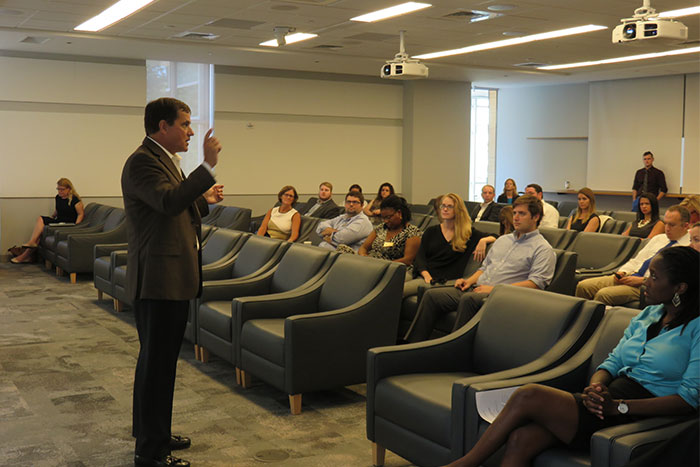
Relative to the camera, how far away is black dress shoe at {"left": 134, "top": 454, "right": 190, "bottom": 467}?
3.50m

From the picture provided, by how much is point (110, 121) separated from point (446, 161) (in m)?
6.65

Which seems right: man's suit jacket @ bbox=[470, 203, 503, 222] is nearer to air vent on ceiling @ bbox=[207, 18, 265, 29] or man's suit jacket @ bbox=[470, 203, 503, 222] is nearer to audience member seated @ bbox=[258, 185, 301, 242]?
audience member seated @ bbox=[258, 185, 301, 242]

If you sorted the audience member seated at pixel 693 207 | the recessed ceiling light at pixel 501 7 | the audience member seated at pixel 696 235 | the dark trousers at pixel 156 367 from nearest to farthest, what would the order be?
the dark trousers at pixel 156 367 < the audience member seated at pixel 696 235 < the audience member seated at pixel 693 207 < the recessed ceiling light at pixel 501 7

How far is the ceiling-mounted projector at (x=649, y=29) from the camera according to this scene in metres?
6.71

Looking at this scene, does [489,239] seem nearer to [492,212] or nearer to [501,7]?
[501,7]

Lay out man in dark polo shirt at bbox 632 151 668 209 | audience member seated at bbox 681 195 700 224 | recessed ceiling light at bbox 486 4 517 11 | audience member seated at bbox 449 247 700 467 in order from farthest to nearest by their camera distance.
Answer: man in dark polo shirt at bbox 632 151 668 209 < recessed ceiling light at bbox 486 4 517 11 < audience member seated at bbox 681 195 700 224 < audience member seated at bbox 449 247 700 467

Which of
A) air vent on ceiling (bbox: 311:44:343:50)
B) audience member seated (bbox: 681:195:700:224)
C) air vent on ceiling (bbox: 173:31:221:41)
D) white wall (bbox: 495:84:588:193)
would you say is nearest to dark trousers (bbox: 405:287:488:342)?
audience member seated (bbox: 681:195:700:224)

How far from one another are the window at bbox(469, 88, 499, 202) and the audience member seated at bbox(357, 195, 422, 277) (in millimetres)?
11538

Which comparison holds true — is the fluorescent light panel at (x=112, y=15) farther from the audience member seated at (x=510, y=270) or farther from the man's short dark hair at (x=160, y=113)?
the man's short dark hair at (x=160, y=113)

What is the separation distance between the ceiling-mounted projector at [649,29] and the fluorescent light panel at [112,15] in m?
4.71

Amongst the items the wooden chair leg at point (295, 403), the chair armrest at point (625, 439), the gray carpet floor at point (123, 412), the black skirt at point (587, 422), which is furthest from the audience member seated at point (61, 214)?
the chair armrest at point (625, 439)

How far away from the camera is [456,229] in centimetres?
579

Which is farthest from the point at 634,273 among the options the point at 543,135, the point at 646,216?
the point at 543,135

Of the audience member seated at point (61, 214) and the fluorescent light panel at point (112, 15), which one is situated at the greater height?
the fluorescent light panel at point (112, 15)
